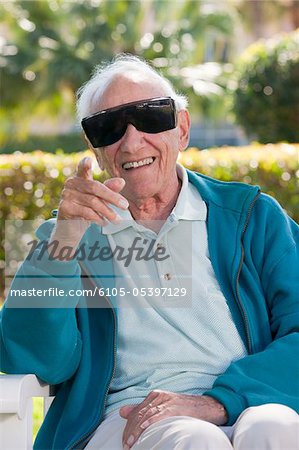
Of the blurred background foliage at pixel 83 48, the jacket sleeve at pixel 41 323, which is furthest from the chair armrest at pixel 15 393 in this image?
the blurred background foliage at pixel 83 48

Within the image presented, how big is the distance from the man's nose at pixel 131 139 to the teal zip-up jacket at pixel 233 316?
32 centimetres

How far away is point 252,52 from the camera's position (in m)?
14.2

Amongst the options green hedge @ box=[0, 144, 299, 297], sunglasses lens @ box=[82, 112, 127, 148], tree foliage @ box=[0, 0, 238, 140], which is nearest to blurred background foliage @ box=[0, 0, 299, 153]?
tree foliage @ box=[0, 0, 238, 140]

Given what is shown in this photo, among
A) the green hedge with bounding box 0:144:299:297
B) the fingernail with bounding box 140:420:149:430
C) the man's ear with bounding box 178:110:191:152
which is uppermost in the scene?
the man's ear with bounding box 178:110:191:152

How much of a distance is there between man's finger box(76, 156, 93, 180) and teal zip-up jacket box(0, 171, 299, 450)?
291 millimetres

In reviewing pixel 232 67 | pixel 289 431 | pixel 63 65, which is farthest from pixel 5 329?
pixel 232 67

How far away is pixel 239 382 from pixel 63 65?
77.6ft

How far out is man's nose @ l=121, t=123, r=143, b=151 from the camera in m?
3.01

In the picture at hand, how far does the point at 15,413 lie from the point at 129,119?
1027mm

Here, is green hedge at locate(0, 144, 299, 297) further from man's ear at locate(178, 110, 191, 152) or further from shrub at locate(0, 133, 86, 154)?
shrub at locate(0, 133, 86, 154)

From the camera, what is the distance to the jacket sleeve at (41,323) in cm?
278

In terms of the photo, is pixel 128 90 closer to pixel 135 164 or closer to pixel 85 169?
pixel 135 164

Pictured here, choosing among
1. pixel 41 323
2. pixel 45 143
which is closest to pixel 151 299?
pixel 41 323

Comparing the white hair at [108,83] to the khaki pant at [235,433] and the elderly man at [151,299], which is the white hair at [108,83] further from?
the khaki pant at [235,433]
